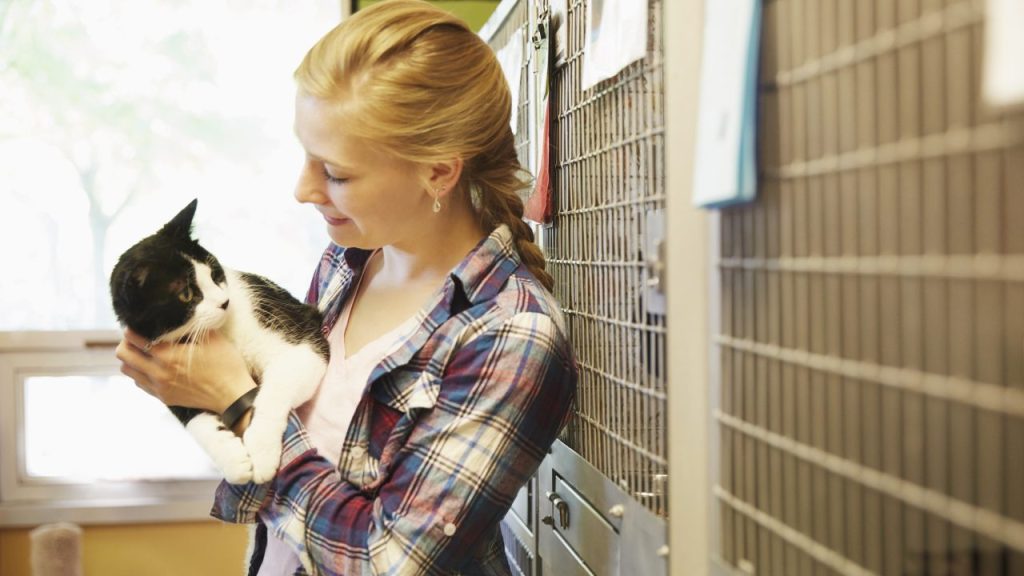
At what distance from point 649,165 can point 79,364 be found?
2.30 metres

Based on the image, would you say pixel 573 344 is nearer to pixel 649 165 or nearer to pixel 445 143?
pixel 445 143

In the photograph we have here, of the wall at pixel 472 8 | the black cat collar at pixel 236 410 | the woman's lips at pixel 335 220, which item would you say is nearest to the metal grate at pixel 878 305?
Answer: the woman's lips at pixel 335 220

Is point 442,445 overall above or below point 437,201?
below

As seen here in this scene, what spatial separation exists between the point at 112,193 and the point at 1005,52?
269 centimetres

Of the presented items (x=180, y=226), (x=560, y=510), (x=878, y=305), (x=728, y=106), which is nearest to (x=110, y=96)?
(x=180, y=226)

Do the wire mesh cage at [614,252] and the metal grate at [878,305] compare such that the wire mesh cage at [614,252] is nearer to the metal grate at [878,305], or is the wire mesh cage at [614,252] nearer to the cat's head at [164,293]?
the metal grate at [878,305]

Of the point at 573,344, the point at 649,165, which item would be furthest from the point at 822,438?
the point at 573,344

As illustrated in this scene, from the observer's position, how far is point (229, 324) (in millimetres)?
1338

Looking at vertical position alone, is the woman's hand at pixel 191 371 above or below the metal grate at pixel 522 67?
below

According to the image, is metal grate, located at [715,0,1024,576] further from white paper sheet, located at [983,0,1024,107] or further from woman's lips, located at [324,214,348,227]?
woman's lips, located at [324,214,348,227]

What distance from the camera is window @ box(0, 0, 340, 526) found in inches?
102

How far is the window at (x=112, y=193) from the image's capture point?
102 inches

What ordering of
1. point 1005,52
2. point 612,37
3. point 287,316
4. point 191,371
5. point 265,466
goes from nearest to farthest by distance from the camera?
point 1005,52 → point 612,37 → point 265,466 → point 191,371 → point 287,316

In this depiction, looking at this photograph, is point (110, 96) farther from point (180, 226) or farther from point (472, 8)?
point (180, 226)
